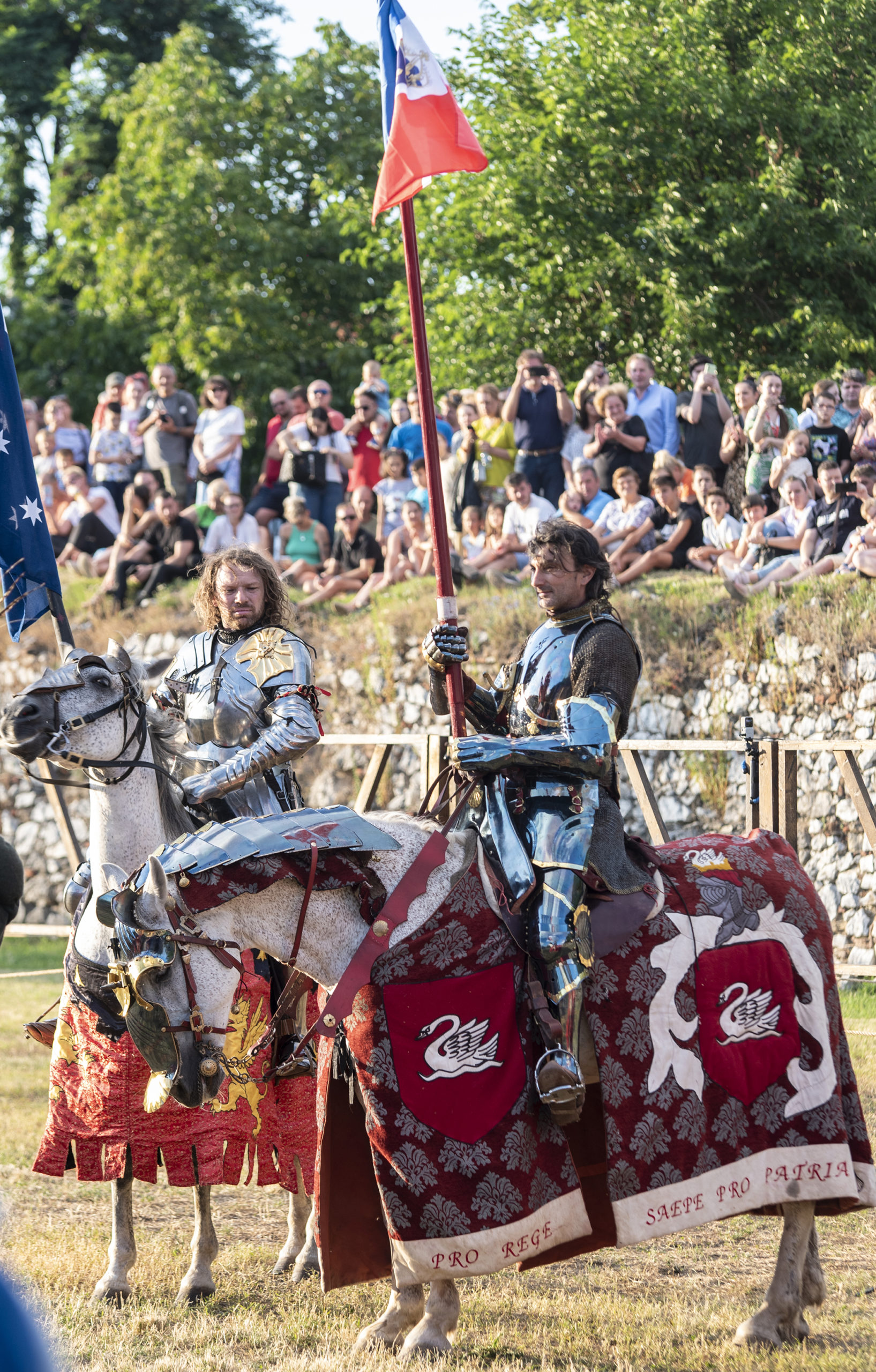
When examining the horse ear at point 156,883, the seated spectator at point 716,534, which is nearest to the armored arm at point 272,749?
the horse ear at point 156,883

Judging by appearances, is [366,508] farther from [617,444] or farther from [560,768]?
[560,768]

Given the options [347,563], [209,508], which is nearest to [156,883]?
[347,563]

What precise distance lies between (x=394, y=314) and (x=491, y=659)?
13.1 metres

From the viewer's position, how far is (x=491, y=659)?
486 inches

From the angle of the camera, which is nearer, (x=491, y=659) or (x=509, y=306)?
(x=491, y=659)

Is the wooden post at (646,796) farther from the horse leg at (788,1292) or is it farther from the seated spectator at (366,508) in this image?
the seated spectator at (366,508)

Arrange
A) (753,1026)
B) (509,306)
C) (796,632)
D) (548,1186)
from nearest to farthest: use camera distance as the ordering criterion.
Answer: (548,1186)
(753,1026)
(796,632)
(509,306)

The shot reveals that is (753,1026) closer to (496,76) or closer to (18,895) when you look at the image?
(18,895)

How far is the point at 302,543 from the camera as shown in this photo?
1370 cm

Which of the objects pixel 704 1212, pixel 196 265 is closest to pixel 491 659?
pixel 704 1212

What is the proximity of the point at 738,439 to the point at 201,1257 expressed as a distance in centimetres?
846

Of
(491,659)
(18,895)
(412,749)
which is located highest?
(18,895)

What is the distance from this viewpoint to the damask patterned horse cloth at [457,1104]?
3713mm

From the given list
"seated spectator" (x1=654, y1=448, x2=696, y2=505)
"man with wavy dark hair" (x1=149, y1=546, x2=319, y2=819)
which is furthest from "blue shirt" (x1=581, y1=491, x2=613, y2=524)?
"man with wavy dark hair" (x1=149, y1=546, x2=319, y2=819)
